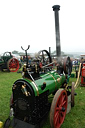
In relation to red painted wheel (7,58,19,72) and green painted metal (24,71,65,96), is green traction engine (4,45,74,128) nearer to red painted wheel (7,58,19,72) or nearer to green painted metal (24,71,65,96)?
green painted metal (24,71,65,96)

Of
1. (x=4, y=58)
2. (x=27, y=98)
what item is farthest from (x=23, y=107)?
(x=4, y=58)

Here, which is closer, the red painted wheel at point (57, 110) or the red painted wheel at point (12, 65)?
the red painted wheel at point (57, 110)

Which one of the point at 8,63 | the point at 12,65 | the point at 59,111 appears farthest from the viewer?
the point at 12,65

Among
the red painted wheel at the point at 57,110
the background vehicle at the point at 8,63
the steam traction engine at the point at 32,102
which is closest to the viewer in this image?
the red painted wheel at the point at 57,110

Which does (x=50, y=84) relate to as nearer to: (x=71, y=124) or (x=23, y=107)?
(x=23, y=107)

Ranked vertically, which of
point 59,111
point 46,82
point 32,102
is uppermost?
point 46,82

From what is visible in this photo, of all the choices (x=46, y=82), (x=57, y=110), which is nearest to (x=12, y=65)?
(x=46, y=82)

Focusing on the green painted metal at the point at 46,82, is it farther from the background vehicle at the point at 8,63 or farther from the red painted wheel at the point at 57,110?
the background vehicle at the point at 8,63

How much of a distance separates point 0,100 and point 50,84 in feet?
7.74

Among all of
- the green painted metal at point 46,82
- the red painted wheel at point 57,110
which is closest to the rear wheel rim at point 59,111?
the red painted wheel at point 57,110

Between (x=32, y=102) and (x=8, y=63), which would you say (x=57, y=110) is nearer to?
(x=32, y=102)

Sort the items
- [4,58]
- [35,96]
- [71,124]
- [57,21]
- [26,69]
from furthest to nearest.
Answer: [4,58]
[57,21]
[71,124]
[26,69]
[35,96]

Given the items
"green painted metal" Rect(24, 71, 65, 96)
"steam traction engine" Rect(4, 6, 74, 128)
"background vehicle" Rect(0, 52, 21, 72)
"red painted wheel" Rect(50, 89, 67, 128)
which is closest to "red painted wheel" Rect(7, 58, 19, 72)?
"background vehicle" Rect(0, 52, 21, 72)

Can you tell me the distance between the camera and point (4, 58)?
1075 cm
